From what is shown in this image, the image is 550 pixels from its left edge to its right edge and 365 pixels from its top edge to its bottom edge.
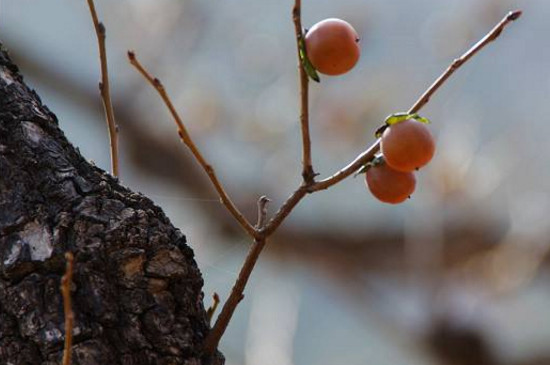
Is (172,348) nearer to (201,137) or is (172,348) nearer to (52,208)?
(52,208)

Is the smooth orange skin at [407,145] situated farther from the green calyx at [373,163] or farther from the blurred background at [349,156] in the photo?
the blurred background at [349,156]

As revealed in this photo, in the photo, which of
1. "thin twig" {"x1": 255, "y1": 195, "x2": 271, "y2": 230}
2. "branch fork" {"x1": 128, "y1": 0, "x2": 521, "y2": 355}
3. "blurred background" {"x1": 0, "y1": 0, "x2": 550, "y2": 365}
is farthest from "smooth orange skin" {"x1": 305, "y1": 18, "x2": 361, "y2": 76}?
"blurred background" {"x1": 0, "y1": 0, "x2": 550, "y2": 365}

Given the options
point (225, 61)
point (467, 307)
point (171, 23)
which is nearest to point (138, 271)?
point (467, 307)

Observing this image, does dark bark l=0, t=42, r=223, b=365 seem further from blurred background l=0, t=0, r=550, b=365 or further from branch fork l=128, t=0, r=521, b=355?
blurred background l=0, t=0, r=550, b=365

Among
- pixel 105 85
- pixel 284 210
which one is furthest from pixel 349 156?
pixel 284 210

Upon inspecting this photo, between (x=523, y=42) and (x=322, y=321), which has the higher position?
(x=523, y=42)

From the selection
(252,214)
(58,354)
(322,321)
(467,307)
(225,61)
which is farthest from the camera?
(322,321)
